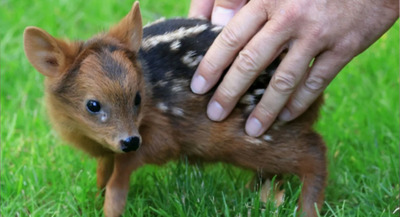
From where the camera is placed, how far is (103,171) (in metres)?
4.28

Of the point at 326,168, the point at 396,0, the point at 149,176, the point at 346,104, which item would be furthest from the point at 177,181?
the point at 346,104

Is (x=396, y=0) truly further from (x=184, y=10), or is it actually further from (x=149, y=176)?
(x=184, y=10)

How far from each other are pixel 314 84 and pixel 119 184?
1.23 meters

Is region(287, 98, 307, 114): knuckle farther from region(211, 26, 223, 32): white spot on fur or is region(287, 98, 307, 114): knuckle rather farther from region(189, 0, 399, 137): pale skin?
region(211, 26, 223, 32): white spot on fur

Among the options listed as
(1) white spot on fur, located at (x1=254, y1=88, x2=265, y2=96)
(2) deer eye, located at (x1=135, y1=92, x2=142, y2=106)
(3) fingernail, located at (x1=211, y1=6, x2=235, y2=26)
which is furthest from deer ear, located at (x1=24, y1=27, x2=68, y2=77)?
(1) white spot on fur, located at (x1=254, y1=88, x2=265, y2=96)

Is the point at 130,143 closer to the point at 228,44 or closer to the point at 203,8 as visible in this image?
the point at 228,44

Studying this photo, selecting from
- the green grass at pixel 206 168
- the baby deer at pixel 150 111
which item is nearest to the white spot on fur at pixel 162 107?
the baby deer at pixel 150 111

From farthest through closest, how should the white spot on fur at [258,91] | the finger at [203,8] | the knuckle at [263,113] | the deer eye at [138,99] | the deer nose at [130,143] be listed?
the finger at [203,8]
the white spot on fur at [258,91]
the knuckle at [263,113]
the deer eye at [138,99]
the deer nose at [130,143]

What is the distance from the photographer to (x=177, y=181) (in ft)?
13.2

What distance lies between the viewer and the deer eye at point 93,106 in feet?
11.8

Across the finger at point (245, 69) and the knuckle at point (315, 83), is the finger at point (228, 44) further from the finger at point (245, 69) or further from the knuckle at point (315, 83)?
the knuckle at point (315, 83)

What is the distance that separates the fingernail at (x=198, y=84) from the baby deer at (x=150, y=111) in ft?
0.14

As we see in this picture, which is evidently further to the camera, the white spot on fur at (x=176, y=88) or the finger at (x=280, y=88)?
the white spot on fur at (x=176, y=88)

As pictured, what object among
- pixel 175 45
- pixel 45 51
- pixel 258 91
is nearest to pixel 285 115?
pixel 258 91
